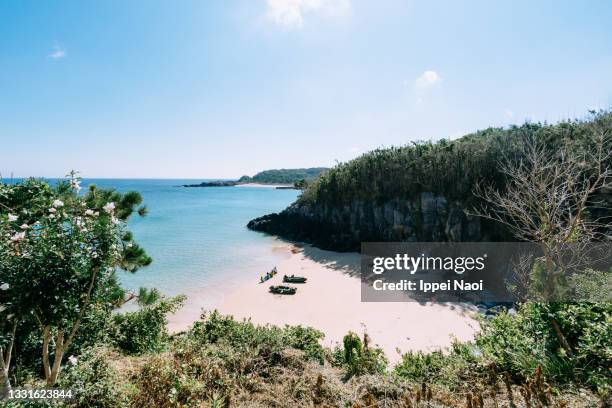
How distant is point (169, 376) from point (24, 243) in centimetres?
356

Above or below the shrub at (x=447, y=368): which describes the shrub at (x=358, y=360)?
below

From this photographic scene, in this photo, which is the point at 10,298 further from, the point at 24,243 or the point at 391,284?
the point at 391,284

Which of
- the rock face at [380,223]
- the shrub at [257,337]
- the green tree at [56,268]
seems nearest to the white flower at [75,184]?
the green tree at [56,268]

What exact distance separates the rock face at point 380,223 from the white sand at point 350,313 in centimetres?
829

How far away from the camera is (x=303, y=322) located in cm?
1424

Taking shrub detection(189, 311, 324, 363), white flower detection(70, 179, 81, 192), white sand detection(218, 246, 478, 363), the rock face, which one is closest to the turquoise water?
white sand detection(218, 246, 478, 363)


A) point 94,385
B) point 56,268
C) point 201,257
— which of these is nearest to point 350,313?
point 94,385

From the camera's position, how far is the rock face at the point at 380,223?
23453mm

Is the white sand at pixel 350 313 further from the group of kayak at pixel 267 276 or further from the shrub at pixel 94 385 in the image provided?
the shrub at pixel 94 385

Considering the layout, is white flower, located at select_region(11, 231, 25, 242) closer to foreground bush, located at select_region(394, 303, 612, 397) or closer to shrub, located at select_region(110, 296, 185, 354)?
shrub, located at select_region(110, 296, 185, 354)

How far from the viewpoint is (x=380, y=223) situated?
29.5m

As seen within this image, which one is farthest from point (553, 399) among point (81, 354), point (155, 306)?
point (155, 306)

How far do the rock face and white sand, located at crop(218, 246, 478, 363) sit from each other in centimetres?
829

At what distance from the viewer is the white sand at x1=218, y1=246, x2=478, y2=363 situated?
1240 centimetres
